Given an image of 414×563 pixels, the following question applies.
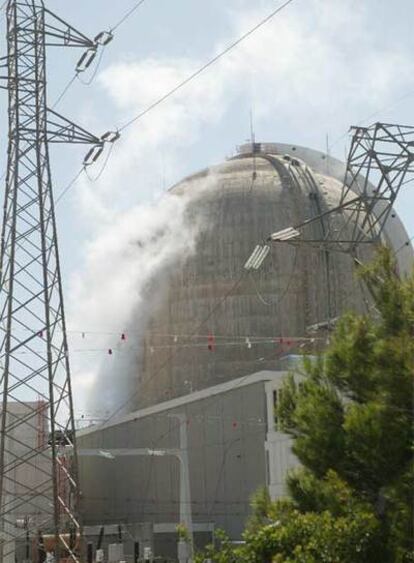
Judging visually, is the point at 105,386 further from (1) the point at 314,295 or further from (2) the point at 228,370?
(1) the point at 314,295

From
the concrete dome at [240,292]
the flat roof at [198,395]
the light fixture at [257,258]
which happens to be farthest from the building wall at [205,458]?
the light fixture at [257,258]

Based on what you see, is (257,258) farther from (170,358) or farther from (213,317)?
(170,358)

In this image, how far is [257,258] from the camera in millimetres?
59062

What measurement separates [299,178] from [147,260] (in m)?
10.3

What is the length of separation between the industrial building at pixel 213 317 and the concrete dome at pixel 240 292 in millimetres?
61

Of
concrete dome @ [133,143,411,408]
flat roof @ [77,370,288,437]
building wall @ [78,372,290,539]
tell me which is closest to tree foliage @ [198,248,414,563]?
building wall @ [78,372,290,539]

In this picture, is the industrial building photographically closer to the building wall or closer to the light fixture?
the building wall

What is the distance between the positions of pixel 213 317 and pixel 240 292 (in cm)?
212

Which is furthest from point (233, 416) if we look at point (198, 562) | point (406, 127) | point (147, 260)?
point (198, 562)

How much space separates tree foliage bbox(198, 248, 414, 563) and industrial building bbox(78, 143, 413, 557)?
38314 millimetres

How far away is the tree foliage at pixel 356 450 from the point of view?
1127 centimetres

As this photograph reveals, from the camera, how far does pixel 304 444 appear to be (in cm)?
1273

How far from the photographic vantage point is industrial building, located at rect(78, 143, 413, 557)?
55.2m

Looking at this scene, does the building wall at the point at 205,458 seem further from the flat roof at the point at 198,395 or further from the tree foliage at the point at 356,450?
the tree foliage at the point at 356,450
